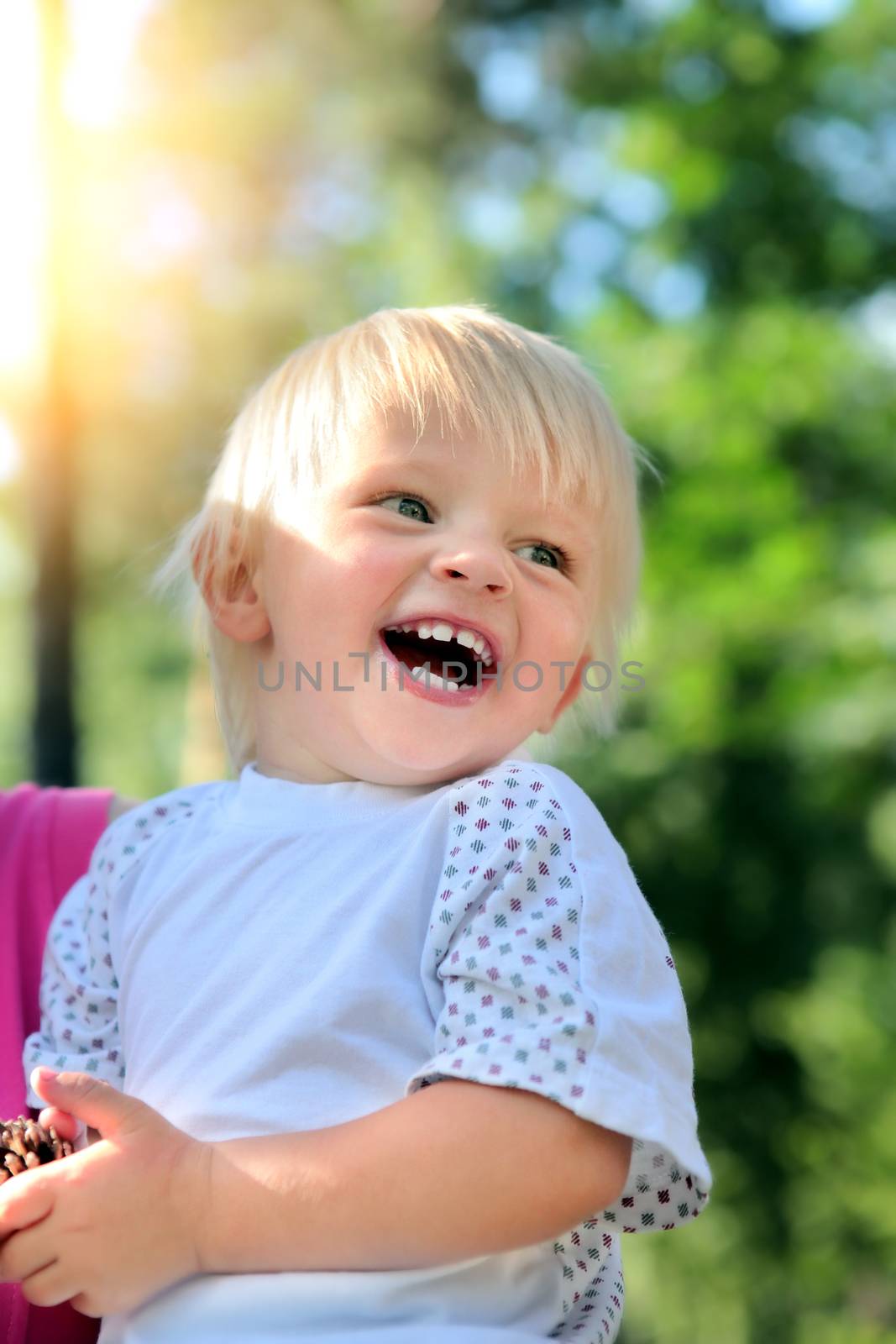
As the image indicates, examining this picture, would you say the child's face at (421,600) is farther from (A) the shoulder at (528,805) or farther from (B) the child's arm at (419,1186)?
(B) the child's arm at (419,1186)

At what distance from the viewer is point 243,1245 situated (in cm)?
120

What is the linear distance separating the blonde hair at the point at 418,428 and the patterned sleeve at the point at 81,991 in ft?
0.89

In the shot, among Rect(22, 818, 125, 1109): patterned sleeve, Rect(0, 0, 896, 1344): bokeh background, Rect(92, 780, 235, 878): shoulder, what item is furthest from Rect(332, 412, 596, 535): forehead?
Rect(0, 0, 896, 1344): bokeh background

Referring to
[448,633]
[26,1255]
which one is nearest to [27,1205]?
[26,1255]

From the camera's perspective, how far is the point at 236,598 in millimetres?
1757

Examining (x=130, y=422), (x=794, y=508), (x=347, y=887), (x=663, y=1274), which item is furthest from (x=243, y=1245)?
(x=663, y=1274)

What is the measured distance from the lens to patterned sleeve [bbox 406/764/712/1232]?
1164mm

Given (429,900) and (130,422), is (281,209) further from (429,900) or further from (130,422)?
(429,900)

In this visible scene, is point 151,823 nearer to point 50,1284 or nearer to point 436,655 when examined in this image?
point 436,655

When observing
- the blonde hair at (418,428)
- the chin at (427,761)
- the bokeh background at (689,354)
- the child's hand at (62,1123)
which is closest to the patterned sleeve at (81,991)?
the child's hand at (62,1123)

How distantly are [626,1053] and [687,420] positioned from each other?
9.02 meters

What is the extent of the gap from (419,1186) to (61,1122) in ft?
1.27

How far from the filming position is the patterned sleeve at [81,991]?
1.57m

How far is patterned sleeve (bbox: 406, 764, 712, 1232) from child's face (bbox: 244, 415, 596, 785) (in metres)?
0.15
